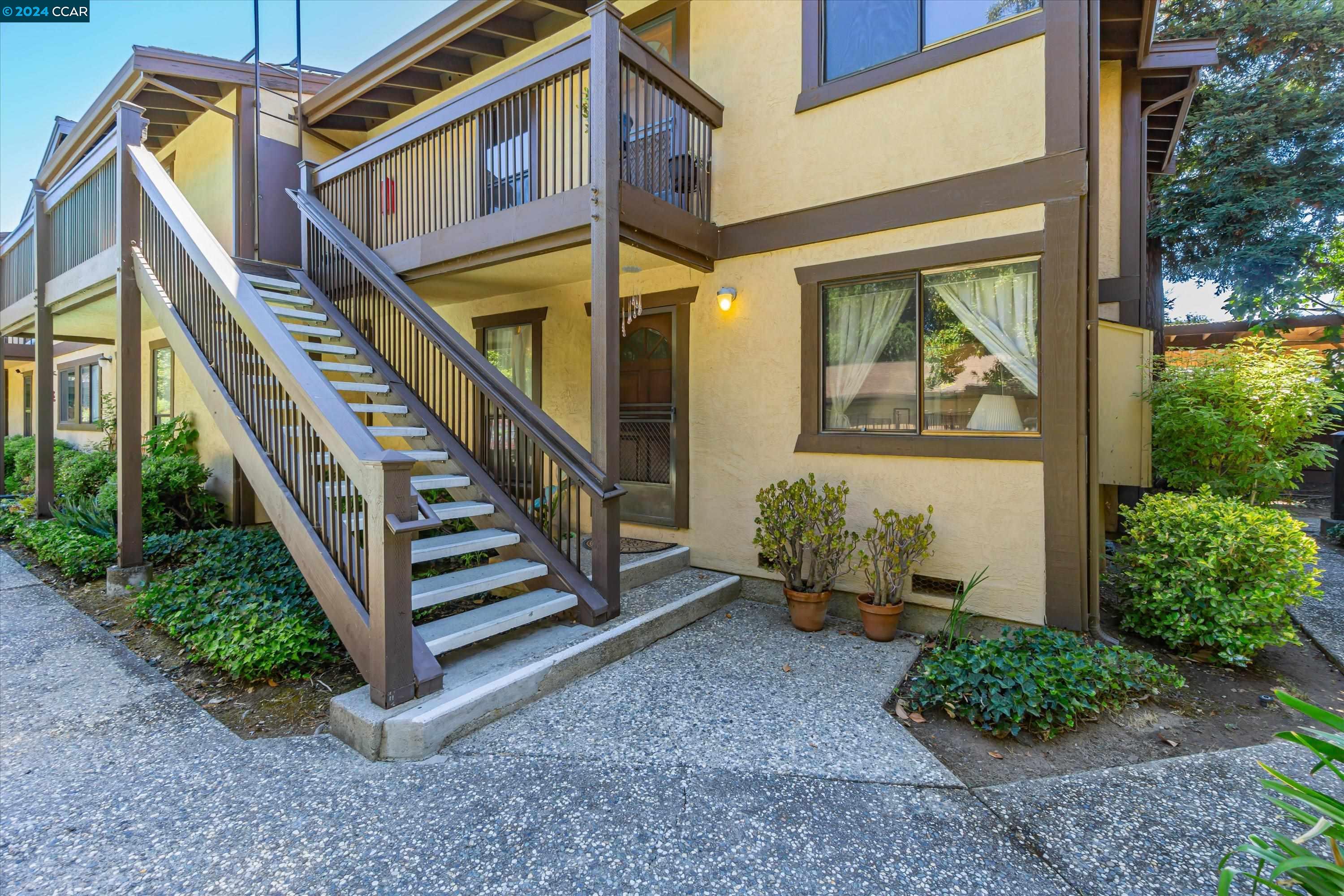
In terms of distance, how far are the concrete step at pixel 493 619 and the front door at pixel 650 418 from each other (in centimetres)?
190

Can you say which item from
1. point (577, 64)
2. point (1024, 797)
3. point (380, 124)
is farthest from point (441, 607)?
point (380, 124)

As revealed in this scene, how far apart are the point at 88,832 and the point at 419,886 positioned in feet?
4.41

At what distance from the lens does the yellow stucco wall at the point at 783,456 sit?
417 cm

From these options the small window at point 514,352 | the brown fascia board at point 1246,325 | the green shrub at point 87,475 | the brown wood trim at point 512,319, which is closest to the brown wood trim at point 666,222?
the brown wood trim at point 512,319

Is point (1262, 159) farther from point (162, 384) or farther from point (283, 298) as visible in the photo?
point (162, 384)

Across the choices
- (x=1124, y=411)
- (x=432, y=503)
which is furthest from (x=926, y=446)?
(x=432, y=503)

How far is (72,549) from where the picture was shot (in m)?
5.76

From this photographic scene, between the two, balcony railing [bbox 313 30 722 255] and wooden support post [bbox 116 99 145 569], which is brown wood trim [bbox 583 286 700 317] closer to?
balcony railing [bbox 313 30 722 255]

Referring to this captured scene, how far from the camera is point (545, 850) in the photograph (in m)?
2.21

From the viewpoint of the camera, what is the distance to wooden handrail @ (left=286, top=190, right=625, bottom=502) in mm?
4133

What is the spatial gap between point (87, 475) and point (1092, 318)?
11.4 metres

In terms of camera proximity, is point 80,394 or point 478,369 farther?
point 80,394

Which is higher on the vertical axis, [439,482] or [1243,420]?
[1243,420]

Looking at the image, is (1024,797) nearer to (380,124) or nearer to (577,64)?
(577,64)
